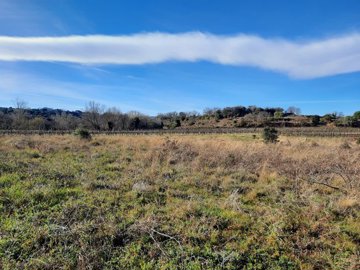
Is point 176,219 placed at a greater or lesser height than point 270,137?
lesser

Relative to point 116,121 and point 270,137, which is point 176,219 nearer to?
point 270,137

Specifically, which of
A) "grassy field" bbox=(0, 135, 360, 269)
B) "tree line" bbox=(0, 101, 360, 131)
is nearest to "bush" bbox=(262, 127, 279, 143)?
"grassy field" bbox=(0, 135, 360, 269)

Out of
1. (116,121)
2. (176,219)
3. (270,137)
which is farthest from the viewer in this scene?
(116,121)

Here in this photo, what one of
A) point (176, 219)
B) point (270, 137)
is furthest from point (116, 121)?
point (176, 219)

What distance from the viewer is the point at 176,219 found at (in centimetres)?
546

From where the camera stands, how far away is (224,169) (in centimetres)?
1021

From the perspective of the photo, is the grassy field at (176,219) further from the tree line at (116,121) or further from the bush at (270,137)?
the tree line at (116,121)

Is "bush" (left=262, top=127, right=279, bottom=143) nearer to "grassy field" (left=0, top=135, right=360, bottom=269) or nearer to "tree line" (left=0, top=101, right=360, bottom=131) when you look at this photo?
"grassy field" (left=0, top=135, right=360, bottom=269)

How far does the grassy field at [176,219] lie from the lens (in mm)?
4141

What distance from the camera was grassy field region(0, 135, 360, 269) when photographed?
414 centimetres

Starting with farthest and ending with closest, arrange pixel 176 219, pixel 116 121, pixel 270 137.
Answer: pixel 116 121, pixel 270 137, pixel 176 219

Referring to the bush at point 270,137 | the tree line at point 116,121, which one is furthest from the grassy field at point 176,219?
the tree line at point 116,121

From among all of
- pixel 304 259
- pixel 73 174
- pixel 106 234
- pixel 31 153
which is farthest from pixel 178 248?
pixel 31 153

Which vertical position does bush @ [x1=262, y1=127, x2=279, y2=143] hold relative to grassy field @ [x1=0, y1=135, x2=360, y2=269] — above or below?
above
